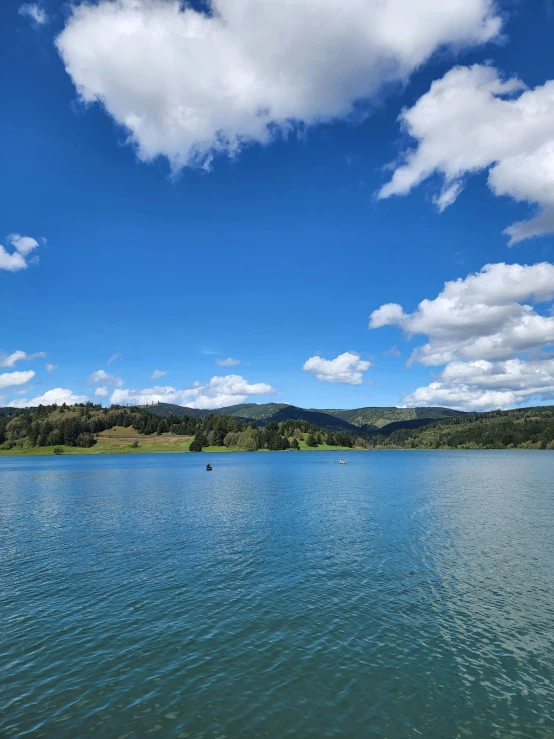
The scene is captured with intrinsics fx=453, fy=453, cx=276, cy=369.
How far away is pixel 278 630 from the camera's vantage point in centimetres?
2909

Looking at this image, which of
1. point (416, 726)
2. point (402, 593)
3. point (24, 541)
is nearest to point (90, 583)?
point (24, 541)

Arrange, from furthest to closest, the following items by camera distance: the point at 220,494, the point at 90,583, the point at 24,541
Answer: the point at 220,494 → the point at 24,541 → the point at 90,583

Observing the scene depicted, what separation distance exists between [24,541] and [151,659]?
38.8 meters

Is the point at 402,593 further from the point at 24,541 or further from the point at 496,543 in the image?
the point at 24,541

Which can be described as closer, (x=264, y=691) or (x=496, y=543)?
(x=264, y=691)

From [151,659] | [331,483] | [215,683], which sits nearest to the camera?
[215,683]

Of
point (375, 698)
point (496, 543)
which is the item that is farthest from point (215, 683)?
point (496, 543)

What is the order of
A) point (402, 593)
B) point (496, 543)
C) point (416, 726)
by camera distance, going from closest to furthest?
point (416, 726), point (402, 593), point (496, 543)

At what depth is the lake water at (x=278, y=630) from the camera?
66.4ft

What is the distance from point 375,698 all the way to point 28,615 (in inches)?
966

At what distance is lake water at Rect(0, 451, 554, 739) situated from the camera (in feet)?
66.4

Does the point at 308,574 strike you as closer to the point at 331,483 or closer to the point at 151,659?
the point at 151,659

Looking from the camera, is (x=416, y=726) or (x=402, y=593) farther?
(x=402, y=593)

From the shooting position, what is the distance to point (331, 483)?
128m
